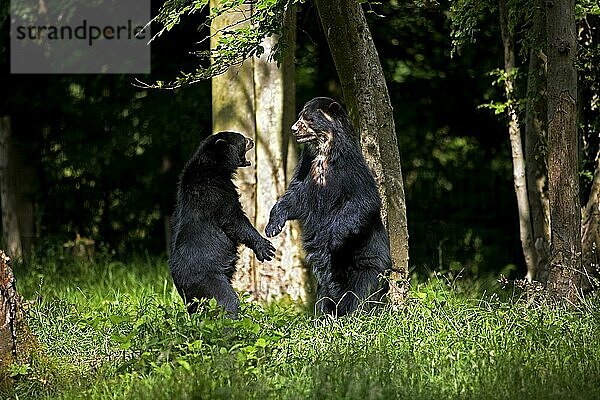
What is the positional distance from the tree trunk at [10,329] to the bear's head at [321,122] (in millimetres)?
2613

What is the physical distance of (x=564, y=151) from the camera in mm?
8359

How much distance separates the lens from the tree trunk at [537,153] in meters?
11.2

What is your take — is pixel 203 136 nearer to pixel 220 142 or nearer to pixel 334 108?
pixel 220 142

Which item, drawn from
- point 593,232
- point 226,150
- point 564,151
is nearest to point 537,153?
point 593,232

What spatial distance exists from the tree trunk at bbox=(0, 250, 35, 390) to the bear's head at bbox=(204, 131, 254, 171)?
6.44 ft

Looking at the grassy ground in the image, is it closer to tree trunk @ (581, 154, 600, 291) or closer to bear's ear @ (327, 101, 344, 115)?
bear's ear @ (327, 101, 344, 115)

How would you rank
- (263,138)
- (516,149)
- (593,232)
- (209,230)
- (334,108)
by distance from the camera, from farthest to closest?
(516,149)
(263,138)
(593,232)
(334,108)
(209,230)

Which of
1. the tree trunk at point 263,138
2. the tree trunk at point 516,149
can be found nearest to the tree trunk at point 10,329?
the tree trunk at point 263,138

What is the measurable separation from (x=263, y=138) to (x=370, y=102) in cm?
270

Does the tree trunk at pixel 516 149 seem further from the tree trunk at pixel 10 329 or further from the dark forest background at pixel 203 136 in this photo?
the tree trunk at pixel 10 329

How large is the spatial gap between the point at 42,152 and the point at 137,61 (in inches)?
119

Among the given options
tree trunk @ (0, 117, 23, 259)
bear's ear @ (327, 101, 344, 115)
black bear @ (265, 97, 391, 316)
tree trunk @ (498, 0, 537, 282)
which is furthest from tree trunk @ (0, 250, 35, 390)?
tree trunk @ (0, 117, 23, 259)

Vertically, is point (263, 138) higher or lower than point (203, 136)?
lower

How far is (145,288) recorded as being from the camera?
39.5 feet
